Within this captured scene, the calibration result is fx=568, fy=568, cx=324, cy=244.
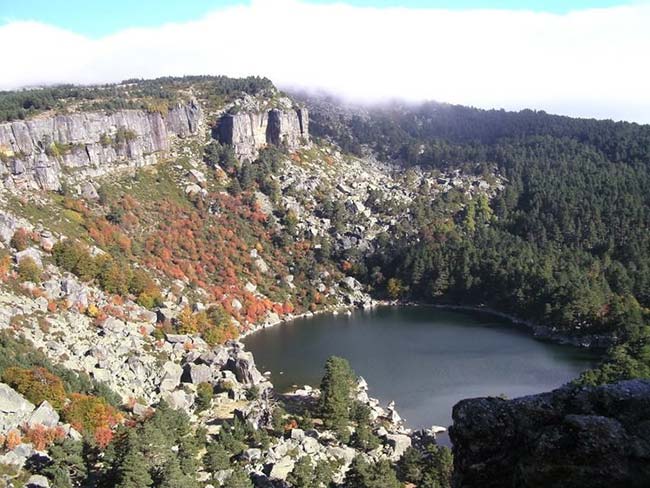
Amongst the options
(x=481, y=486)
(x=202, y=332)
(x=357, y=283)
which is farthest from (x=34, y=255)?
(x=481, y=486)

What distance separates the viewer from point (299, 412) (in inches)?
2106

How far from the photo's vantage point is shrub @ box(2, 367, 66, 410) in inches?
1697

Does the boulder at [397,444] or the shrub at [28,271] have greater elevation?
the shrub at [28,271]

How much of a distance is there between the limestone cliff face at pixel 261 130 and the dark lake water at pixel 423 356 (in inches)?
2159

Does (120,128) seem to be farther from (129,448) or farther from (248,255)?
(129,448)

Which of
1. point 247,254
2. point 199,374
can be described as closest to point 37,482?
point 199,374

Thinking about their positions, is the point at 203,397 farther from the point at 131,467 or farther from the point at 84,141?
the point at 84,141

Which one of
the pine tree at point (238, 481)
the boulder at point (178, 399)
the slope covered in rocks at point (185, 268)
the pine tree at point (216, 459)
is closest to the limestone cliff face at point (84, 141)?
the slope covered in rocks at point (185, 268)

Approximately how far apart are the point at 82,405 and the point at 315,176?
98405 mm

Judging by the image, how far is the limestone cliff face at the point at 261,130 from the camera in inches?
5241

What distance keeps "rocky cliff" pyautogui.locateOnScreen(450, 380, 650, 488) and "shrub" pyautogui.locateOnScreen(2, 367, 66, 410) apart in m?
42.0

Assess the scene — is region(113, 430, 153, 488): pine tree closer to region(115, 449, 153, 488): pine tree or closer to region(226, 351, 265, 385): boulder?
region(115, 449, 153, 488): pine tree

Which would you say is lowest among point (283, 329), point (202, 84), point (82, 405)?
point (283, 329)

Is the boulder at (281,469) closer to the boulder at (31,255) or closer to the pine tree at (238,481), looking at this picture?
the pine tree at (238,481)
